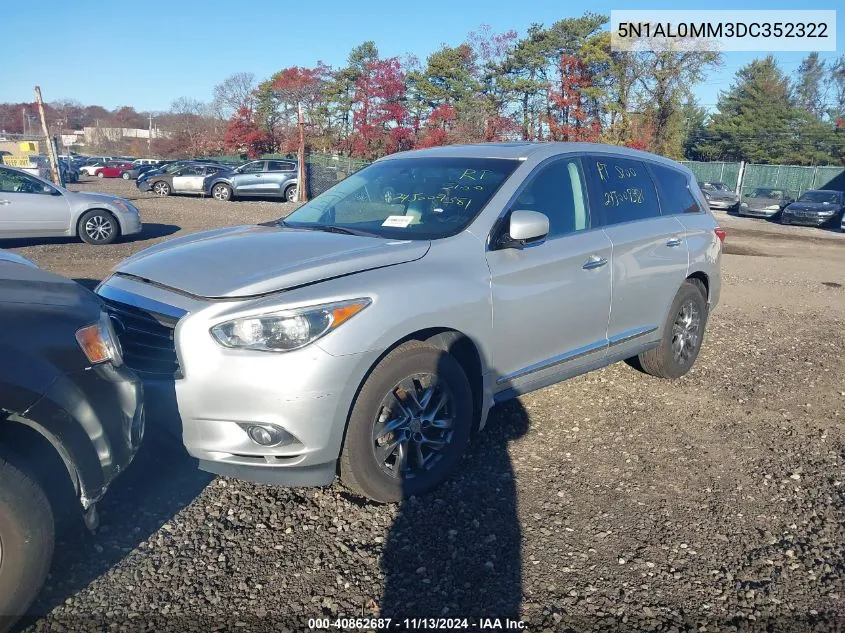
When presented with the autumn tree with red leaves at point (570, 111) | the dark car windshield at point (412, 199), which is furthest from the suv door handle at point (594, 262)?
the autumn tree with red leaves at point (570, 111)

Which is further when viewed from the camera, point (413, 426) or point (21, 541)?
point (413, 426)

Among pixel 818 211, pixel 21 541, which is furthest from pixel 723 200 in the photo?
pixel 21 541

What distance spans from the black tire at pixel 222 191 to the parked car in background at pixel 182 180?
3.08ft

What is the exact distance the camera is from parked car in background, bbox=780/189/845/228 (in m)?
24.9

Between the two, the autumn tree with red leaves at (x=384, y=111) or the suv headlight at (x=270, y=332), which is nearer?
the suv headlight at (x=270, y=332)

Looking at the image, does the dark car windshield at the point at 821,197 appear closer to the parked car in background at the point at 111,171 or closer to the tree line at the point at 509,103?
the tree line at the point at 509,103

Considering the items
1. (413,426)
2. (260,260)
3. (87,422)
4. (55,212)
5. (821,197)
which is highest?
(260,260)

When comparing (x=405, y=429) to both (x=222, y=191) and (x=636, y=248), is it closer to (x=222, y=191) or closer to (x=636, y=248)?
(x=636, y=248)

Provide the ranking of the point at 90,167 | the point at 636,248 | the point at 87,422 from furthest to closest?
the point at 90,167
the point at 636,248
the point at 87,422

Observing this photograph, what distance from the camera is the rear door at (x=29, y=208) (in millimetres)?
11188

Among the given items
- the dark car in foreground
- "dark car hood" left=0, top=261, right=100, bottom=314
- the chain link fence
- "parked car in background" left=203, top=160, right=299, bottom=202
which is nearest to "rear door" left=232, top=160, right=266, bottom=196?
"parked car in background" left=203, top=160, right=299, bottom=202

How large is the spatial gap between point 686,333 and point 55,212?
414 inches

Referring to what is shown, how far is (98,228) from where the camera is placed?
40.0 ft

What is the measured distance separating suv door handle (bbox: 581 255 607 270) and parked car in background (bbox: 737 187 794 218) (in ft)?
88.2
